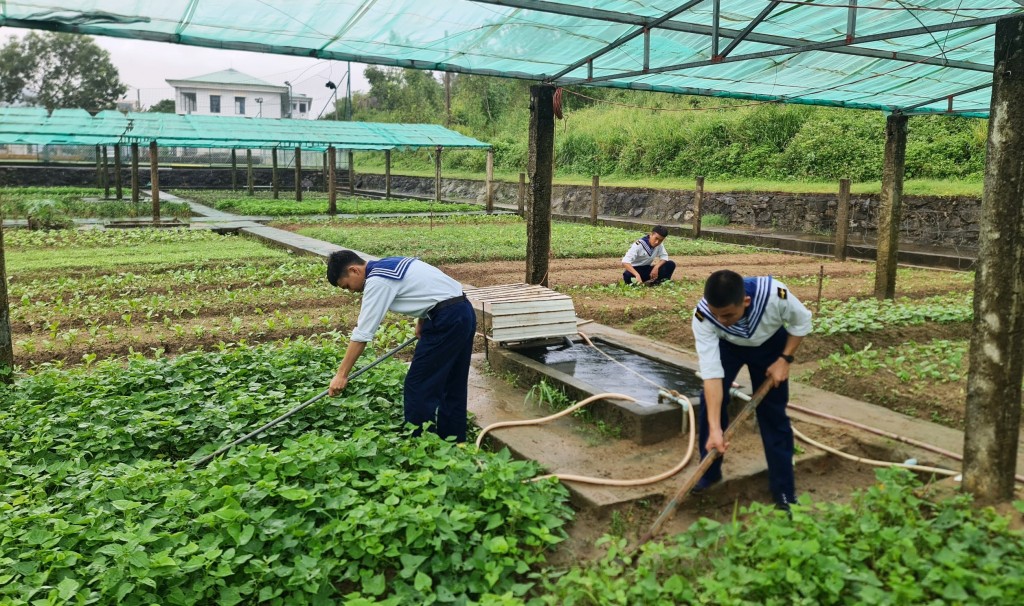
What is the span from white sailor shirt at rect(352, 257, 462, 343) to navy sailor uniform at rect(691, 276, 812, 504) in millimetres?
1618

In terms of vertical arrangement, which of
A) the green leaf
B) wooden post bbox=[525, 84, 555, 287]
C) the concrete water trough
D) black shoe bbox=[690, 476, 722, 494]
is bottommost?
the green leaf

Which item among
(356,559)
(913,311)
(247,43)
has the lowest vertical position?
(356,559)

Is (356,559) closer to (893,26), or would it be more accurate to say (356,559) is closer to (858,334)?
(858,334)

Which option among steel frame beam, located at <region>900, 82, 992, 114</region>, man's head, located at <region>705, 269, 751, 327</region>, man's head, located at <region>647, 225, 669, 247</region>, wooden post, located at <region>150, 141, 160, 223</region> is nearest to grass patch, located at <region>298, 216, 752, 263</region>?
man's head, located at <region>647, 225, 669, 247</region>

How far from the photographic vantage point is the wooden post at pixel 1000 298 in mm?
3701

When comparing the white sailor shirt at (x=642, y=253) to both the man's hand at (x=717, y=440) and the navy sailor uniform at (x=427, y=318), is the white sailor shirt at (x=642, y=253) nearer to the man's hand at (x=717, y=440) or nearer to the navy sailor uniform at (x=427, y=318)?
the navy sailor uniform at (x=427, y=318)

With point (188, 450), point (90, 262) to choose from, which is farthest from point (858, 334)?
point (90, 262)

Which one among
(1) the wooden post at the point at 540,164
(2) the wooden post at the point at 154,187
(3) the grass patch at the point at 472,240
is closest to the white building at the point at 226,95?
(2) the wooden post at the point at 154,187

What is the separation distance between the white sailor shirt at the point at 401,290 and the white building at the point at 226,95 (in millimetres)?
55597

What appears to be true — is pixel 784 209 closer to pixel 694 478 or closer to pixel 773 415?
pixel 773 415

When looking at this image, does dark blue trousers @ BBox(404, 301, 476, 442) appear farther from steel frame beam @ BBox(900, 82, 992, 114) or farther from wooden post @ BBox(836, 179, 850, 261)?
wooden post @ BBox(836, 179, 850, 261)

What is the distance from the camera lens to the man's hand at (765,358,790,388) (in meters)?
3.91

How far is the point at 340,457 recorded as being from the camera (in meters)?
4.20

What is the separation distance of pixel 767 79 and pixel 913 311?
3187 millimetres
